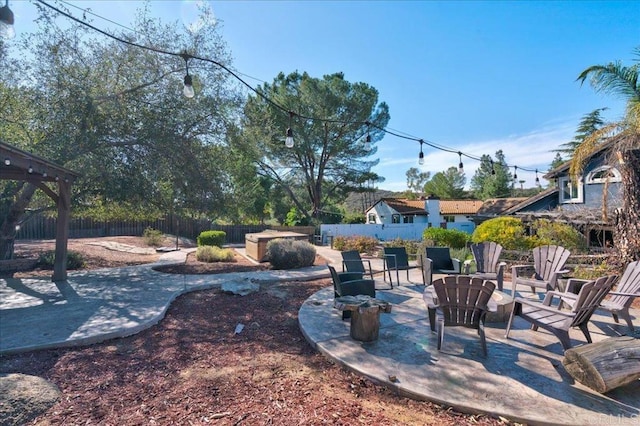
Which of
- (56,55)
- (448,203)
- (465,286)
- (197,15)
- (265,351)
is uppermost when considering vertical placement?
(197,15)

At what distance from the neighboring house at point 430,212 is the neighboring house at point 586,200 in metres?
8.96

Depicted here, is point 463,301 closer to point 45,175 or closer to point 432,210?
→ point 45,175

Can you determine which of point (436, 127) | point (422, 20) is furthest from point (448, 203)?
point (422, 20)

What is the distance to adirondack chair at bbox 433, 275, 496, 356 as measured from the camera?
310 centimetres

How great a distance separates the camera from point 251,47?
7.30 metres

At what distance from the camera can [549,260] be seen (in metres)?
5.24

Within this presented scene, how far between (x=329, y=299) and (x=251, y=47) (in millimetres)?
5996

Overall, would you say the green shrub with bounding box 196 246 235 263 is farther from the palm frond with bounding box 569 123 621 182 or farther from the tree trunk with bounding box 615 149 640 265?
the tree trunk with bounding box 615 149 640 265

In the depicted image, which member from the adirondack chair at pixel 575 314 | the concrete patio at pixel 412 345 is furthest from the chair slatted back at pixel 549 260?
the adirondack chair at pixel 575 314

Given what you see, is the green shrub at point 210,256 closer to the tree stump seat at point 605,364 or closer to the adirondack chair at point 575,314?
the adirondack chair at point 575,314

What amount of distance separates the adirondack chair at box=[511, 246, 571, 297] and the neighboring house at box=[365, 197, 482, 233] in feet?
61.3

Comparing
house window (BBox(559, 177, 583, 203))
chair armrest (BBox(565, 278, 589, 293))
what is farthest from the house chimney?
chair armrest (BBox(565, 278, 589, 293))

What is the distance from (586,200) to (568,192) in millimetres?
1317

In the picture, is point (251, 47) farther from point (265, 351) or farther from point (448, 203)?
point (448, 203)
